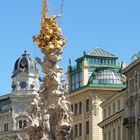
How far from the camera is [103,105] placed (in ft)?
368

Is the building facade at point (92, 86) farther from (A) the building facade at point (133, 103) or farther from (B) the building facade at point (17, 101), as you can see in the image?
(B) the building facade at point (17, 101)

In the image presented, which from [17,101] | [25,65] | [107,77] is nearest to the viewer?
[107,77]

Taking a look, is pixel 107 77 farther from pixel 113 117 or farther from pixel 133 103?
pixel 133 103

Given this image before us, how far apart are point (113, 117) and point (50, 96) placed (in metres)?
48.8

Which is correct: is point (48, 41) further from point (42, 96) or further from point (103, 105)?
point (103, 105)

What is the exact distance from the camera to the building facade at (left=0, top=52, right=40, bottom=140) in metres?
163

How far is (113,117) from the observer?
104125 millimetres

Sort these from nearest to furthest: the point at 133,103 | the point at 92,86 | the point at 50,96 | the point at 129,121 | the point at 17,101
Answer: the point at 50,96 < the point at 129,121 < the point at 133,103 < the point at 92,86 < the point at 17,101

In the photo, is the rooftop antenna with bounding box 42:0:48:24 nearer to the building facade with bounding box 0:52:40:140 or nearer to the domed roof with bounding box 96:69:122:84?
the domed roof with bounding box 96:69:122:84

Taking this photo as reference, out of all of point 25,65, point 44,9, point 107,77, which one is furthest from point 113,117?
point 25,65

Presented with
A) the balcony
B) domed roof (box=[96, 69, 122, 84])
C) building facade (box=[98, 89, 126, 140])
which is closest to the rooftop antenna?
the balcony

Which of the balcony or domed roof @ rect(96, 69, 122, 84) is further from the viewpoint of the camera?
domed roof @ rect(96, 69, 122, 84)

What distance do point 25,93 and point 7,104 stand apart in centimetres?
684

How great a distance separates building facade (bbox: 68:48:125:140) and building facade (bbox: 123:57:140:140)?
18.1 m
